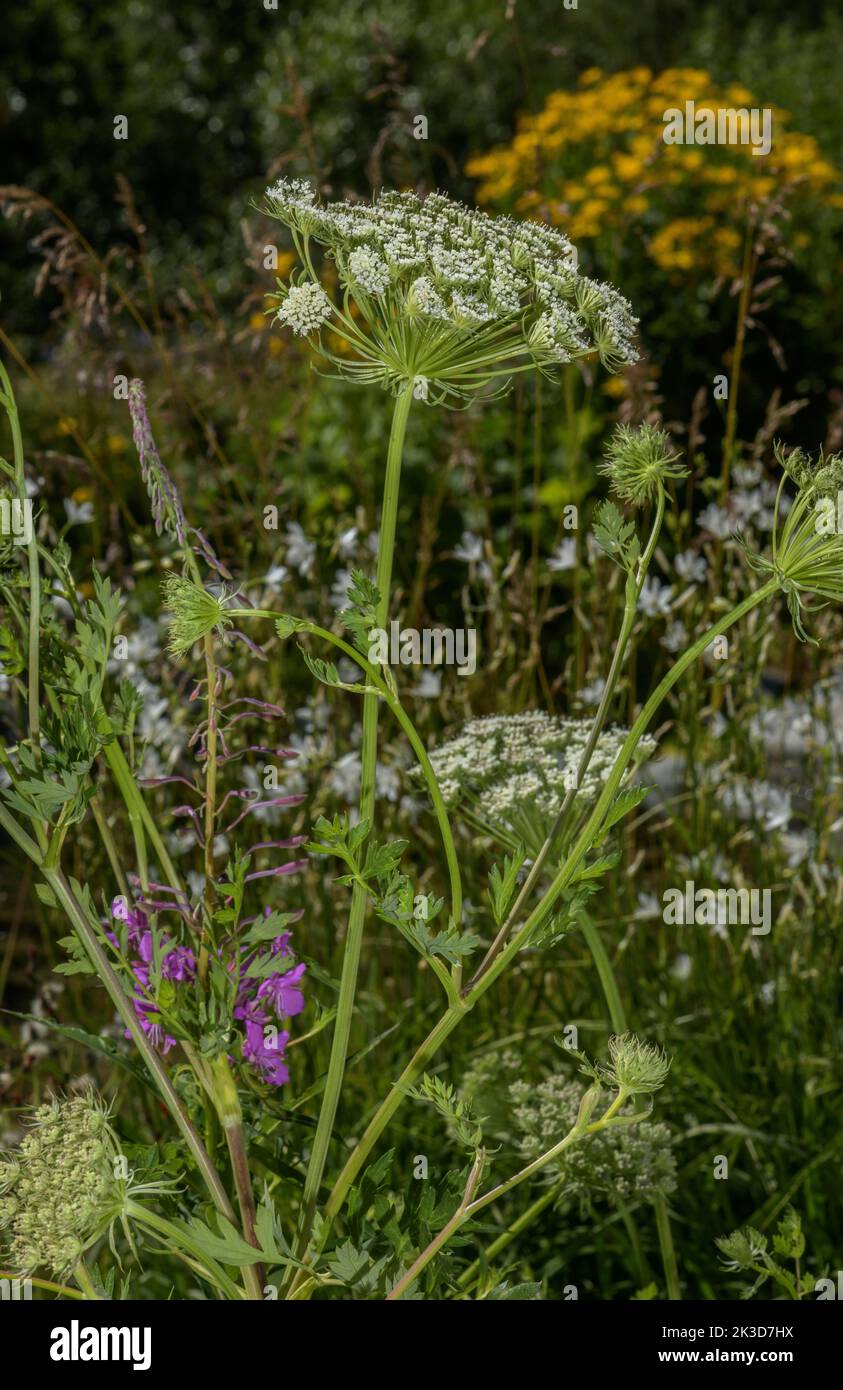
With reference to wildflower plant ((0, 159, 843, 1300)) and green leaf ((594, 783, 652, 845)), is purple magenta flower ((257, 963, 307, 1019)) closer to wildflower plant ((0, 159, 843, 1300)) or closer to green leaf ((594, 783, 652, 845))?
wildflower plant ((0, 159, 843, 1300))

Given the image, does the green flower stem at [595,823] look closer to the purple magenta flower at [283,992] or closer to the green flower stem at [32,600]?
the purple magenta flower at [283,992]

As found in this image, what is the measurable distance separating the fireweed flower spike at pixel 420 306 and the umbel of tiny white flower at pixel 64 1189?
0.21m

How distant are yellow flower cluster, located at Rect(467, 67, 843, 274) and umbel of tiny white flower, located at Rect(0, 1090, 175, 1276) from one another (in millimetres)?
4433

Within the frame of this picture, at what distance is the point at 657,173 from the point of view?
5.79 metres

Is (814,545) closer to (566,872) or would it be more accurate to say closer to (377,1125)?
(566,872)

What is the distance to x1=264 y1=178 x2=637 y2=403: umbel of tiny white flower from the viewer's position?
4.11 ft

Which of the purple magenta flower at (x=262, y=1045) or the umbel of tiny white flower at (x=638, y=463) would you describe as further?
the purple magenta flower at (x=262, y=1045)

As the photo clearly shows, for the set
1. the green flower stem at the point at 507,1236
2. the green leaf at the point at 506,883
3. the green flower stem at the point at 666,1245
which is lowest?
the green flower stem at the point at 666,1245

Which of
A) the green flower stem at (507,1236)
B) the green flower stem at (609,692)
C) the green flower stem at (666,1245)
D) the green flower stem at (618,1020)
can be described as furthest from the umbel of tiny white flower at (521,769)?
the green flower stem at (666,1245)

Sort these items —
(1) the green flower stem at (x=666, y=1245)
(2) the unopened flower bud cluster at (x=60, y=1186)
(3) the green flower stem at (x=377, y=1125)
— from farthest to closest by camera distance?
(1) the green flower stem at (x=666, y=1245), (3) the green flower stem at (x=377, y=1125), (2) the unopened flower bud cluster at (x=60, y=1186)

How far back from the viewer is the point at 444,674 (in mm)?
3264

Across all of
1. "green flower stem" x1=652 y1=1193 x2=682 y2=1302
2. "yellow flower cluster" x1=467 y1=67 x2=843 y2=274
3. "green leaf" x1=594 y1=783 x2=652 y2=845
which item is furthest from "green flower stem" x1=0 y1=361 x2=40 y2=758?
"yellow flower cluster" x1=467 y1=67 x2=843 y2=274

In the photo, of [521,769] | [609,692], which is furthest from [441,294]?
[521,769]

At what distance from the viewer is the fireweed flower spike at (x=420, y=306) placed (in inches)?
49.5
